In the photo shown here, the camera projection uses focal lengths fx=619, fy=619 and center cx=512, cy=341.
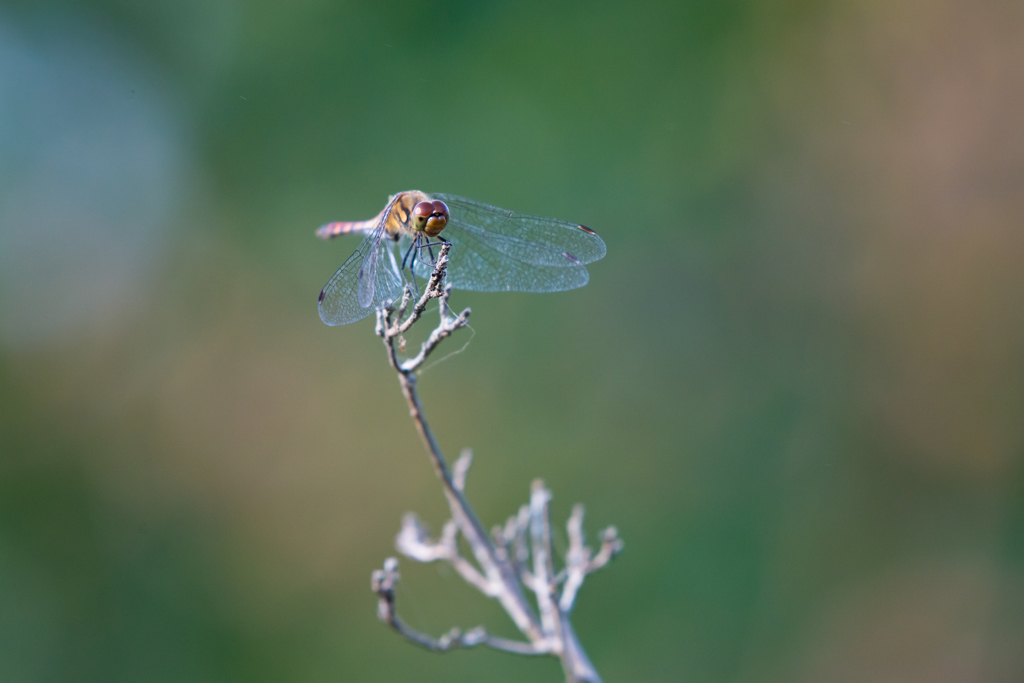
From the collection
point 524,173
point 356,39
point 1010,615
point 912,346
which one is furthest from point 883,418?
point 356,39

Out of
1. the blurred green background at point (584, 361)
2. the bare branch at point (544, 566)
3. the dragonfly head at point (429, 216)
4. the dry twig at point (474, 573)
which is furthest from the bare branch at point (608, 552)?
the blurred green background at point (584, 361)

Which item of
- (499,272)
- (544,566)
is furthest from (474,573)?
(499,272)

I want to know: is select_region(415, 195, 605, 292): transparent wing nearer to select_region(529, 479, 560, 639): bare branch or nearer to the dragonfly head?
the dragonfly head

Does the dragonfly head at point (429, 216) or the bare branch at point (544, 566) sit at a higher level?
the dragonfly head at point (429, 216)

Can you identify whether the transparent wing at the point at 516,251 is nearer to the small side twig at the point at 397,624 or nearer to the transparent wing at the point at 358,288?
the transparent wing at the point at 358,288

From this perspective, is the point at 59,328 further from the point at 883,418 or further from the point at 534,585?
the point at 883,418

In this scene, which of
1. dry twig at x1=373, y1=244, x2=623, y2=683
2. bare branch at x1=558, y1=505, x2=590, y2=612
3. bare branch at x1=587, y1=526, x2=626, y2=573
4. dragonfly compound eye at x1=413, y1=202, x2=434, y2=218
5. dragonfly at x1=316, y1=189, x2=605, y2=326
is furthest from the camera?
dragonfly at x1=316, y1=189, x2=605, y2=326

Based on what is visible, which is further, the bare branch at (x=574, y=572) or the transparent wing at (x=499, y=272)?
the transparent wing at (x=499, y=272)

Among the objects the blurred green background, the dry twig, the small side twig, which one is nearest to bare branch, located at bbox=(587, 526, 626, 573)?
the dry twig
